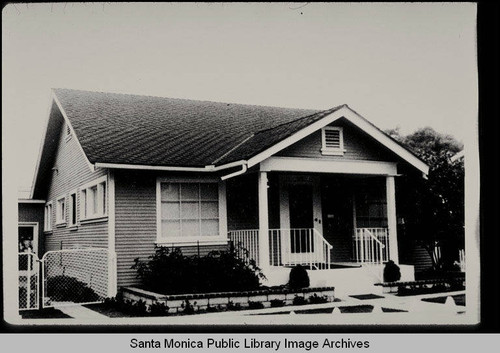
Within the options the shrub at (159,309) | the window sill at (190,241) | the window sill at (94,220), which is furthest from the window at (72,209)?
the shrub at (159,309)

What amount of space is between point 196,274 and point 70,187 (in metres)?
6.24

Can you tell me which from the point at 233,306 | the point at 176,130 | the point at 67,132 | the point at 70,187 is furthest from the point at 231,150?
the point at 70,187

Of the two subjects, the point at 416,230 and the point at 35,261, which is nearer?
the point at 35,261

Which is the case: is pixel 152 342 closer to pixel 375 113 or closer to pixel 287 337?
pixel 287 337

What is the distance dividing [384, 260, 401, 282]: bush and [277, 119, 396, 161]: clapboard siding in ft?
8.19

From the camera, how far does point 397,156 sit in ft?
48.2

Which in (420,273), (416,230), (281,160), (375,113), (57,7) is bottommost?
(420,273)

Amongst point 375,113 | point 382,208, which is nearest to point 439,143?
point 375,113

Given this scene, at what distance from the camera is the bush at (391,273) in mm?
13875

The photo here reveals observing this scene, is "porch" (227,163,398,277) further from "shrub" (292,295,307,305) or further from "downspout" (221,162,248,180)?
"shrub" (292,295,307,305)

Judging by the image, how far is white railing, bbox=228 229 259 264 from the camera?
14.0m

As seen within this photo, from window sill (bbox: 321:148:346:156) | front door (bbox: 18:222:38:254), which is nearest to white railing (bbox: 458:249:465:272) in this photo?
window sill (bbox: 321:148:346:156)

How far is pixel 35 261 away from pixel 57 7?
228 inches

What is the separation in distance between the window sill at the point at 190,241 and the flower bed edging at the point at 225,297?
145 centimetres
